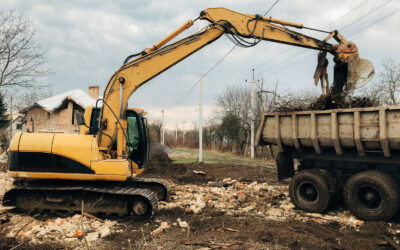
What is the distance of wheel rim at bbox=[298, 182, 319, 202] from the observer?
6.61 m

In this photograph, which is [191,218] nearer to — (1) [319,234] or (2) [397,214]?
(1) [319,234]

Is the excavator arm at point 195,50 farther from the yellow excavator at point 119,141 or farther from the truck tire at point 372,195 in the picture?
the truck tire at point 372,195

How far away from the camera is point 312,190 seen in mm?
6652

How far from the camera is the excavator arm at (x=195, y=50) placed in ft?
21.4

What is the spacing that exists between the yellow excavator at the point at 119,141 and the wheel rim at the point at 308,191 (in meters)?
2.37

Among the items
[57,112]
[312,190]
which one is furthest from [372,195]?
[57,112]

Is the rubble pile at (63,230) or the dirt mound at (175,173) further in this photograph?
the dirt mound at (175,173)

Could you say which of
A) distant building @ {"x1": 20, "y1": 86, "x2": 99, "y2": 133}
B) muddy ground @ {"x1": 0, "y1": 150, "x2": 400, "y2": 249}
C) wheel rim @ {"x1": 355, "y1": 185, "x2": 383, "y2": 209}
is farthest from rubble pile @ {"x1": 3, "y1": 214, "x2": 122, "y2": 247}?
distant building @ {"x1": 20, "y1": 86, "x2": 99, "y2": 133}

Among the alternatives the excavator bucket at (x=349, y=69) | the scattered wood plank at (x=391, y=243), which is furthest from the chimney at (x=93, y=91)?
the scattered wood plank at (x=391, y=243)

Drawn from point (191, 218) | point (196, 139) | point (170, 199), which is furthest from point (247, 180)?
point (196, 139)

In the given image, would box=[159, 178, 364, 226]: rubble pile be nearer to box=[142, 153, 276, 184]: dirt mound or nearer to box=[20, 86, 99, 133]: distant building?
box=[142, 153, 276, 184]: dirt mound

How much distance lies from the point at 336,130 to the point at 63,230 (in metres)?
5.39

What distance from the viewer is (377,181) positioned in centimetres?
562

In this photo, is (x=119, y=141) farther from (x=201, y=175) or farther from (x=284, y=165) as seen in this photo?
(x=201, y=175)
